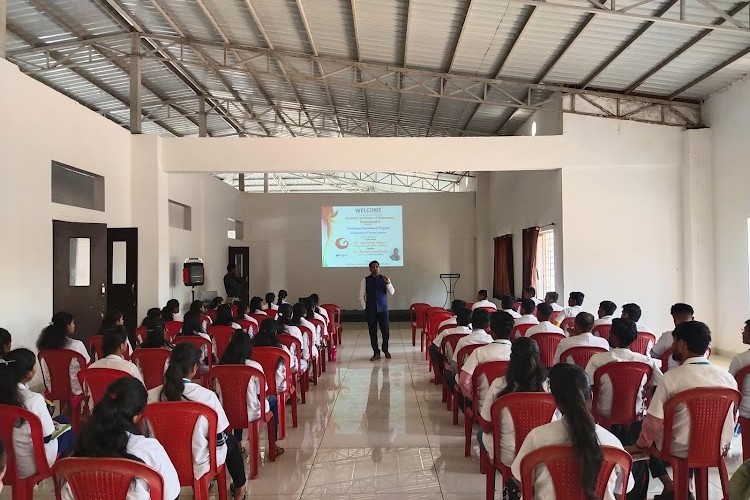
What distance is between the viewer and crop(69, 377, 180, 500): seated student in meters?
2.09

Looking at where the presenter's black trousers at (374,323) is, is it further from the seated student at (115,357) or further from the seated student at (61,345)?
the seated student at (115,357)

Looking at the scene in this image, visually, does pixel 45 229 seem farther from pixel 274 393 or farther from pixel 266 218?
pixel 266 218

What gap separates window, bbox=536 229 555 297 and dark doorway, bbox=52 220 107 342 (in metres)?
6.84

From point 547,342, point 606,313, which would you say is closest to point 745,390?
point 547,342

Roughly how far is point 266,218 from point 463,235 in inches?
190

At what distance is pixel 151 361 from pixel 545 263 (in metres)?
8.18

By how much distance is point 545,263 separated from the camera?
37.0 ft

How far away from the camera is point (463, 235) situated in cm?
1582

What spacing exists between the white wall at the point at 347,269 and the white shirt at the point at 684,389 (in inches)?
501

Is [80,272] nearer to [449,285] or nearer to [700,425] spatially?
[700,425]

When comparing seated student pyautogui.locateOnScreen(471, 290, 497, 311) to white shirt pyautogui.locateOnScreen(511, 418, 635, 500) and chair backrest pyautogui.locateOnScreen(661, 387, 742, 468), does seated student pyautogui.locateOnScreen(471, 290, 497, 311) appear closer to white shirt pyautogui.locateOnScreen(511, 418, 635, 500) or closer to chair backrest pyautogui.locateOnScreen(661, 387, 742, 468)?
chair backrest pyautogui.locateOnScreen(661, 387, 742, 468)

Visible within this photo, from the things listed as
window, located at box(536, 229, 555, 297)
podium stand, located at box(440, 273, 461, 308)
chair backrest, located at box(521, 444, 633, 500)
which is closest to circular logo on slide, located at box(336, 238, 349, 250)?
podium stand, located at box(440, 273, 461, 308)

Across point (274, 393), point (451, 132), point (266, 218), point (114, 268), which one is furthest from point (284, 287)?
point (274, 393)

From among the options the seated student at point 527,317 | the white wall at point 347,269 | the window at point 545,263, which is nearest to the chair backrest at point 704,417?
the seated student at point 527,317
